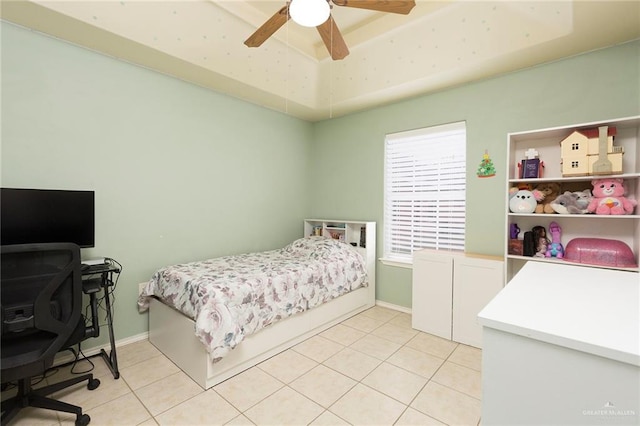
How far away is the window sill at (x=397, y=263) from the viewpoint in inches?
132

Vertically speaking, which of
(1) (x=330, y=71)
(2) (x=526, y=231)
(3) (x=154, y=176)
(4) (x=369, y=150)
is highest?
(1) (x=330, y=71)

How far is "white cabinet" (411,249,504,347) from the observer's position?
2547mm

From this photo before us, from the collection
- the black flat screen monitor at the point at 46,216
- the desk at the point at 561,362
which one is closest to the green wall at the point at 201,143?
the black flat screen monitor at the point at 46,216

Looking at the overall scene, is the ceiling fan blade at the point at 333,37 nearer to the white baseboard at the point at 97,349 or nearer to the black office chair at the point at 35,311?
the black office chair at the point at 35,311

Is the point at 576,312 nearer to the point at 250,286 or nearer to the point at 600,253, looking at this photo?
the point at 600,253

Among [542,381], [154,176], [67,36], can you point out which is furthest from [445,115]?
[67,36]

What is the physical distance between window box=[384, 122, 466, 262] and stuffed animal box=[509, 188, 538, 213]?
622 mm

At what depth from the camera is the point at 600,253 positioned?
7.02 ft

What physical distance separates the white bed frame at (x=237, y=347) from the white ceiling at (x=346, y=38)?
7.19 feet

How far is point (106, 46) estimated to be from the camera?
231cm

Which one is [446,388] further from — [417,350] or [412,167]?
[412,167]

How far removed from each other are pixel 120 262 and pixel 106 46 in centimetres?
178

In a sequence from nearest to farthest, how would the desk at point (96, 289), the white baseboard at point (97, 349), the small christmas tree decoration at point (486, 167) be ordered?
the desk at point (96, 289) → the white baseboard at point (97, 349) → the small christmas tree decoration at point (486, 167)

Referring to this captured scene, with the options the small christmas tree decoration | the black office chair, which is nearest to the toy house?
the small christmas tree decoration
